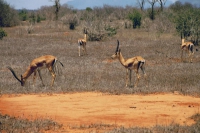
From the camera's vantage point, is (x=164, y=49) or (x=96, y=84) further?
(x=164, y=49)

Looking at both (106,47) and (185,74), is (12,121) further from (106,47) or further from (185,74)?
(106,47)

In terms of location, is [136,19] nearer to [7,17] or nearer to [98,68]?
[7,17]

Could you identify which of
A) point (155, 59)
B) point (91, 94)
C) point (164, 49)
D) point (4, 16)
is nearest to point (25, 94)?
point (91, 94)

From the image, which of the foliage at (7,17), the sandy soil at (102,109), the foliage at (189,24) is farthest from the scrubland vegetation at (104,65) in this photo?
the foliage at (7,17)

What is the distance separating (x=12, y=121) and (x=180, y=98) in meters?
6.42

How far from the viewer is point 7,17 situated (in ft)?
176

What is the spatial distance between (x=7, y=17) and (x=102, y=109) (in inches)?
1808

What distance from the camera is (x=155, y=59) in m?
23.5

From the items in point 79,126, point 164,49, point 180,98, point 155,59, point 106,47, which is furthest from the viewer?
point 106,47

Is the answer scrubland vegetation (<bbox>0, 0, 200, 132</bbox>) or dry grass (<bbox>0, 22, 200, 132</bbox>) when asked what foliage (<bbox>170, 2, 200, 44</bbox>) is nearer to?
scrubland vegetation (<bbox>0, 0, 200, 132</bbox>)

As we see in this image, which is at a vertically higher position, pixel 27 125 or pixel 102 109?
pixel 27 125

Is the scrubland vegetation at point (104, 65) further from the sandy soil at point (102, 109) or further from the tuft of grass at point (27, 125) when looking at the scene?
the sandy soil at point (102, 109)

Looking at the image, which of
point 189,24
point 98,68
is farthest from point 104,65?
point 189,24

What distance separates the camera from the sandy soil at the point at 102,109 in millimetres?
9461
